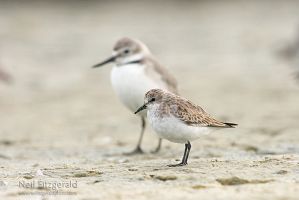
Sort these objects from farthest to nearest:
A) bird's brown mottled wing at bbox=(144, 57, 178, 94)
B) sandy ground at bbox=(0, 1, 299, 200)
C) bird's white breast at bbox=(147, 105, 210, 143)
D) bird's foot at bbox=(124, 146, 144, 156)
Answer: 1. bird's brown mottled wing at bbox=(144, 57, 178, 94)
2. bird's foot at bbox=(124, 146, 144, 156)
3. bird's white breast at bbox=(147, 105, 210, 143)
4. sandy ground at bbox=(0, 1, 299, 200)

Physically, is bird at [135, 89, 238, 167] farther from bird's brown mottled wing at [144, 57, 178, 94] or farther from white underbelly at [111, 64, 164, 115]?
bird's brown mottled wing at [144, 57, 178, 94]

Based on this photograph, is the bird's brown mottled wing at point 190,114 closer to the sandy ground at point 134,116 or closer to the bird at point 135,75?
the sandy ground at point 134,116

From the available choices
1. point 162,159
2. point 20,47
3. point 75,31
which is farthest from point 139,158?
point 75,31

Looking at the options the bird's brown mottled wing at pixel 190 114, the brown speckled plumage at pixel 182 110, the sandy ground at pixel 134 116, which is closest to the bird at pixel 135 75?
the sandy ground at pixel 134 116

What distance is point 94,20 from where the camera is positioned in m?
24.2

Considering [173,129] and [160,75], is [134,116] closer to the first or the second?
[160,75]

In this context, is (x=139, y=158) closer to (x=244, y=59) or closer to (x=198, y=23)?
(x=244, y=59)

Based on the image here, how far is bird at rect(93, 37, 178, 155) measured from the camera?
886 centimetres

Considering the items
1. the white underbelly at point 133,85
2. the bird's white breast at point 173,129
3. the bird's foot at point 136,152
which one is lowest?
the bird's foot at point 136,152

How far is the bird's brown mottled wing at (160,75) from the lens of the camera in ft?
29.5

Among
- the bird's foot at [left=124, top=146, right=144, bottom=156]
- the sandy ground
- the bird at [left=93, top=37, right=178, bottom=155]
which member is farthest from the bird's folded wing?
the bird at [left=93, top=37, right=178, bottom=155]

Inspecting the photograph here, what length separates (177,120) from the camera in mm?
6641

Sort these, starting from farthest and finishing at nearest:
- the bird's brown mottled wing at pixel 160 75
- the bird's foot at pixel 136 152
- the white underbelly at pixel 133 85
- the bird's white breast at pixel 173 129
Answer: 1. the bird's brown mottled wing at pixel 160 75
2. the white underbelly at pixel 133 85
3. the bird's foot at pixel 136 152
4. the bird's white breast at pixel 173 129

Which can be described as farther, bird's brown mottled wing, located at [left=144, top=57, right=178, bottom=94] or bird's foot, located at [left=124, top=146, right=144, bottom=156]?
bird's brown mottled wing, located at [left=144, top=57, right=178, bottom=94]
